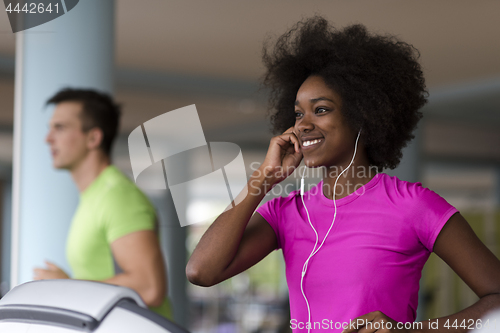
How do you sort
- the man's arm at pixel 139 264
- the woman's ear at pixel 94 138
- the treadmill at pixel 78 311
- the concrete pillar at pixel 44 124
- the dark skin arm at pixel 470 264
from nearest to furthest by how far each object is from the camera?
the treadmill at pixel 78 311, the dark skin arm at pixel 470 264, the man's arm at pixel 139 264, the woman's ear at pixel 94 138, the concrete pillar at pixel 44 124

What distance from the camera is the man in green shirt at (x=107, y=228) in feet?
6.19

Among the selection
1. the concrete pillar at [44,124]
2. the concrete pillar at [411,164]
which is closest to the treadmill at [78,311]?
the concrete pillar at [44,124]

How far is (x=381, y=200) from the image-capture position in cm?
128

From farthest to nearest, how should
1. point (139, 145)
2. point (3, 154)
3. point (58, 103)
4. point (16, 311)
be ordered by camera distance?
point (3, 154)
point (58, 103)
point (139, 145)
point (16, 311)

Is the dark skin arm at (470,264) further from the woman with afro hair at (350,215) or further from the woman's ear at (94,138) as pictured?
the woman's ear at (94,138)

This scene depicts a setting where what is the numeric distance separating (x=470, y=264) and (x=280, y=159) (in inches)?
19.1

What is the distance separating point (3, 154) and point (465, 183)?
28.7 feet

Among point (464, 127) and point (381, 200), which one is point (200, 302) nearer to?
point (464, 127)

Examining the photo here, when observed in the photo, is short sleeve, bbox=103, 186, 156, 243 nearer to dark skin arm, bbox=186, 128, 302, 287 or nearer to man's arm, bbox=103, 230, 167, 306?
man's arm, bbox=103, 230, 167, 306

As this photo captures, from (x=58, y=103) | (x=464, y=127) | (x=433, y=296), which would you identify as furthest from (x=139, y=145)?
(x=464, y=127)

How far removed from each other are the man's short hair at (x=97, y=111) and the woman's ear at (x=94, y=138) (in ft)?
0.03

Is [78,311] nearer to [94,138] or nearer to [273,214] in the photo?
[273,214]

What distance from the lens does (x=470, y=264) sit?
1181mm

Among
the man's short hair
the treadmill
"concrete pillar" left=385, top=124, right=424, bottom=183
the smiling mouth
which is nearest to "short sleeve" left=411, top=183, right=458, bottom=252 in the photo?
the smiling mouth
